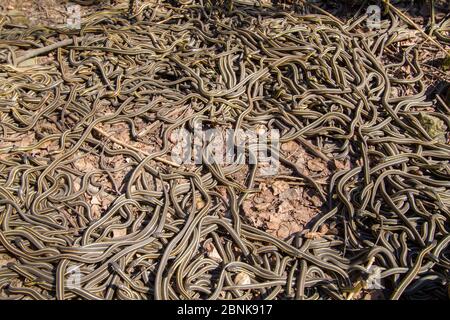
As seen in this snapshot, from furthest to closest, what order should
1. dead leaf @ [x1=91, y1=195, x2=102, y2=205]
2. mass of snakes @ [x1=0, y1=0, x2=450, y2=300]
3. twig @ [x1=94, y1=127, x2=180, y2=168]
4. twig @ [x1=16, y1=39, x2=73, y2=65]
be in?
twig @ [x1=16, y1=39, x2=73, y2=65]
twig @ [x1=94, y1=127, x2=180, y2=168]
dead leaf @ [x1=91, y1=195, x2=102, y2=205]
mass of snakes @ [x1=0, y1=0, x2=450, y2=300]

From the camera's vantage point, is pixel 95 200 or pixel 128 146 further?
pixel 128 146

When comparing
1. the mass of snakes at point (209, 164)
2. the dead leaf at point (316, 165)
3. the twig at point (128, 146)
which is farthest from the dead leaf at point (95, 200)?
the dead leaf at point (316, 165)

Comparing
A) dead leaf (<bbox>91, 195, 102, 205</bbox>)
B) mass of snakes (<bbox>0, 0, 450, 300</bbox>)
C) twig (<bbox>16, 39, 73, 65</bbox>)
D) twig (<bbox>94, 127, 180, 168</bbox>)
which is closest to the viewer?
mass of snakes (<bbox>0, 0, 450, 300</bbox>)

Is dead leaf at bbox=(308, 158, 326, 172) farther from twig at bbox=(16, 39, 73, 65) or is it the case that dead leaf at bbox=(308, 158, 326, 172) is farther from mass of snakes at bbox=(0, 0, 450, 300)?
twig at bbox=(16, 39, 73, 65)

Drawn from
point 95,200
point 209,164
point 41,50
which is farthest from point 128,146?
point 41,50

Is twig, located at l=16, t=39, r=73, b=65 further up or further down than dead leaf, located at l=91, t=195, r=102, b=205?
further up

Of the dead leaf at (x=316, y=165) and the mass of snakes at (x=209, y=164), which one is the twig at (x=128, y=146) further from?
the dead leaf at (x=316, y=165)

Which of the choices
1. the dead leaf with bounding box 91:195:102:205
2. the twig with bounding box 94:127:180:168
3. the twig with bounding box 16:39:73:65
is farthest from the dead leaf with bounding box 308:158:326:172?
the twig with bounding box 16:39:73:65

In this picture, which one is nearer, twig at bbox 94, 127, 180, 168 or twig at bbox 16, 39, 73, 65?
twig at bbox 94, 127, 180, 168

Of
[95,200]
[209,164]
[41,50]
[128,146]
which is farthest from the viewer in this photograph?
[41,50]

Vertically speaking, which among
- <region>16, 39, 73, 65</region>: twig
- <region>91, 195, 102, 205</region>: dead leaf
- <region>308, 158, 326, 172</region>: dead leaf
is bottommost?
<region>91, 195, 102, 205</region>: dead leaf

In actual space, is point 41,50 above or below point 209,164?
above

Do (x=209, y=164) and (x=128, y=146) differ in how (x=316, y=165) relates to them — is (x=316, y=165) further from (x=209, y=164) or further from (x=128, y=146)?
(x=128, y=146)
